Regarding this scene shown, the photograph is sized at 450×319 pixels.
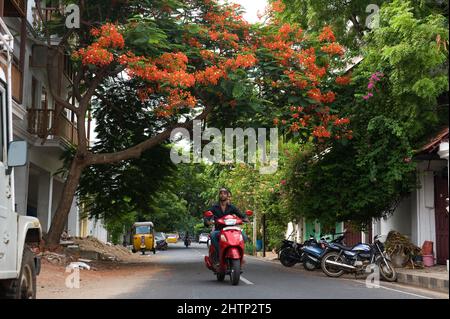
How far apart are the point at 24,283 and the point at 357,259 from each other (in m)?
9.11

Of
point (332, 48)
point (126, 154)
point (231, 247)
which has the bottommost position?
point (231, 247)

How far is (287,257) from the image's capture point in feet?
66.1

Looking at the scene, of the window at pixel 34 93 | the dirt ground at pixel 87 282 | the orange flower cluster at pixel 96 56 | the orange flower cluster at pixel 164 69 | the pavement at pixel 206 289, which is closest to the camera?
the pavement at pixel 206 289

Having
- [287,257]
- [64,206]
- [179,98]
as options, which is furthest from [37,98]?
[287,257]

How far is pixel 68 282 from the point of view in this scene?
12.3 m

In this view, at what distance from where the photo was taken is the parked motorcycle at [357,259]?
1331 cm

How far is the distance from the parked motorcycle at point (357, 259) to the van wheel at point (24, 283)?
8.54m

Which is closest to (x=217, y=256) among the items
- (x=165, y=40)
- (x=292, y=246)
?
(x=165, y=40)

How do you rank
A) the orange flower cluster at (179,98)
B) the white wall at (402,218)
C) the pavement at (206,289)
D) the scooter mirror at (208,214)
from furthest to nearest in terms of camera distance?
the white wall at (402,218) → the orange flower cluster at (179,98) → the scooter mirror at (208,214) → the pavement at (206,289)

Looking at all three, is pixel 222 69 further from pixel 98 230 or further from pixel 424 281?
pixel 98 230

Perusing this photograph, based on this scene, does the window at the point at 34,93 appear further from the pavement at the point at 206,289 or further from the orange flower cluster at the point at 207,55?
the pavement at the point at 206,289

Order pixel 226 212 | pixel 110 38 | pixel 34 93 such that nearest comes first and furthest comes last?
pixel 226 212 → pixel 110 38 → pixel 34 93

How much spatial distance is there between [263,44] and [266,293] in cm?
836

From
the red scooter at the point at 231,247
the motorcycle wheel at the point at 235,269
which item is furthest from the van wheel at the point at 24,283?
the motorcycle wheel at the point at 235,269
